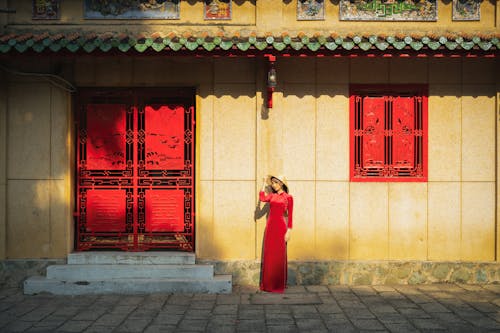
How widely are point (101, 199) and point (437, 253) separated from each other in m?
6.01

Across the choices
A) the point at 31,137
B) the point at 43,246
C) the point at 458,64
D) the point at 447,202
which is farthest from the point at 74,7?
the point at 447,202

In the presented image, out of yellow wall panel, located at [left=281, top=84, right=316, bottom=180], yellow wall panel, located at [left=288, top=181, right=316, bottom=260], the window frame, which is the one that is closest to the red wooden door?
yellow wall panel, located at [left=281, top=84, right=316, bottom=180]

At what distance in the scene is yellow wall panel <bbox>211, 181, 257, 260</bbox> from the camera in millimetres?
8320

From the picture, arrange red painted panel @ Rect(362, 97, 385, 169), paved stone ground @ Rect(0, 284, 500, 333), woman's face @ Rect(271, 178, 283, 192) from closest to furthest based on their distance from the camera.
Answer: paved stone ground @ Rect(0, 284, 500, 333) → woman's face @ Rect(271, 178, 283, 192) → red painted panel @ Rect(362, 97, 385, 169)

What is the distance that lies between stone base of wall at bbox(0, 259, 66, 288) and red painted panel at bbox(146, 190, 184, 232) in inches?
65.9

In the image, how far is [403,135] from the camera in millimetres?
8406

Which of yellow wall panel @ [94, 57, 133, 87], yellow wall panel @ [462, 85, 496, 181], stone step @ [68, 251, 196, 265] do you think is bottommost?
stone step @ [68, 251, 196, 265]

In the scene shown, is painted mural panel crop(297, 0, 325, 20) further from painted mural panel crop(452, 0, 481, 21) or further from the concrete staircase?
the concrete staircase

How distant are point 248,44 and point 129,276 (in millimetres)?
4251

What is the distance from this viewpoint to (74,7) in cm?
834

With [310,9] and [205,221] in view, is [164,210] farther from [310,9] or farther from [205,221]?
[310,9]

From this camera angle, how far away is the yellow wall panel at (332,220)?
8.33 m

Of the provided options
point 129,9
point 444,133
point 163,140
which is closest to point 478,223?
point 444,133

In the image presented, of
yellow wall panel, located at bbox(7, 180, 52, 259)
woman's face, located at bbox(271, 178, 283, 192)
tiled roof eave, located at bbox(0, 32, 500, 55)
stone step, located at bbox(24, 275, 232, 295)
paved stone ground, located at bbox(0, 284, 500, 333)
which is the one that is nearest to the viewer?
paved stone ground, located at bbox(0, 284, 500, 333)
